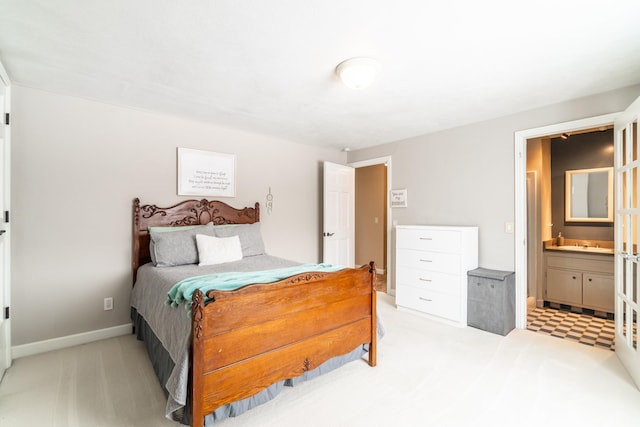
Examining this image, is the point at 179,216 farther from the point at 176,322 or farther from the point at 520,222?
the point at 520,222

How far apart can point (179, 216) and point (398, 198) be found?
2.81 m

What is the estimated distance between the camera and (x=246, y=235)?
351cm

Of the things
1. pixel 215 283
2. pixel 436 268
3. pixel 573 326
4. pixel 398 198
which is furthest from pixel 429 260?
pixel 215 283

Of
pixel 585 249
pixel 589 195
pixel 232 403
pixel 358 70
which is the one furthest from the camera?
pixel 589 195

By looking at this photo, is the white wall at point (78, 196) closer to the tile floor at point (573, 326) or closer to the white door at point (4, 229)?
the white door at point (4, 229)

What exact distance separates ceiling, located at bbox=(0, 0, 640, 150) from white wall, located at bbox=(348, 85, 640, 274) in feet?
0.51

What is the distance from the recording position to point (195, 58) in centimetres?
208

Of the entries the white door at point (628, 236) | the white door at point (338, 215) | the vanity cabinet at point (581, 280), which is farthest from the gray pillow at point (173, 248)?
the vanity cabinet at point (581, 280)

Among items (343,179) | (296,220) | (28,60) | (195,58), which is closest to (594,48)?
(195,58)

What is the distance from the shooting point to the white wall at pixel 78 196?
2.55 meters

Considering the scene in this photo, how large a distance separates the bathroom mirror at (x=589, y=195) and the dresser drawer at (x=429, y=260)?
2.07 m

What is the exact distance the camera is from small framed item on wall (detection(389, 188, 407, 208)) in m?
4.16

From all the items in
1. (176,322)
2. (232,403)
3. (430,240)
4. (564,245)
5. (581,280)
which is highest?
Result: (430,240)

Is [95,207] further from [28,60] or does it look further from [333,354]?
[333,354]
